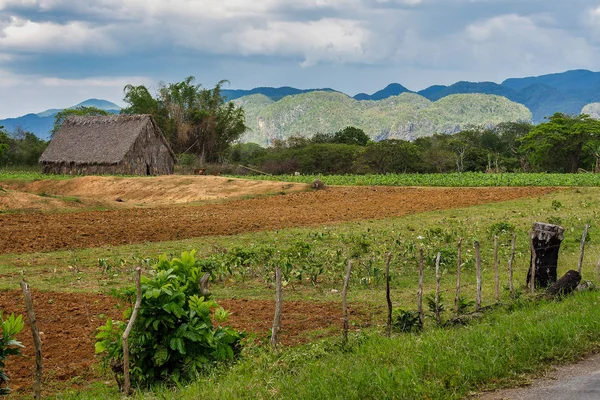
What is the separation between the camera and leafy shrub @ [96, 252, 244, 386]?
692 centimetres

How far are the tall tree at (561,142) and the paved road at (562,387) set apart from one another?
60236 millimetres

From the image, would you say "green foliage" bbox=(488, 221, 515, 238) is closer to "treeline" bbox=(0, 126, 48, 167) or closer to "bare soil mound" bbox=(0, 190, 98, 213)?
"bare soil mound" bbox=(0, 190, 98, 213)

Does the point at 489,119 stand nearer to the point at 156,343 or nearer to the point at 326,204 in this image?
the point at 326,204

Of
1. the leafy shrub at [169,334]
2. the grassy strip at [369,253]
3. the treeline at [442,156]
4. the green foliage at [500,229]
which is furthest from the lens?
the treeline at [442,156]

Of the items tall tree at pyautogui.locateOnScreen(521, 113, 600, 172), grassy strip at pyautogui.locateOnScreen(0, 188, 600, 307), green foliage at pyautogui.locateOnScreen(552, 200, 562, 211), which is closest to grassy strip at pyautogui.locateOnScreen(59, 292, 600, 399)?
grassy strip at pyautogui.locateOnScreen(0, 188, 600, 307)

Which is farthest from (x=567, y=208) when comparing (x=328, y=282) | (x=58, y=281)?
(x=58, y=281)

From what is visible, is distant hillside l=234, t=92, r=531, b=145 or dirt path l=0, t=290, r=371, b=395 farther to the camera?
distant hillside l=234, t=92, r=531, b=145

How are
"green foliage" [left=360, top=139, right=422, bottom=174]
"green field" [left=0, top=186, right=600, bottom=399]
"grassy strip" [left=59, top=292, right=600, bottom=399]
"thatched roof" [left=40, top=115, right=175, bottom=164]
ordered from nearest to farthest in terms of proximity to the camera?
"grassy strip" [left=59, top=292, right=600, bottom=399] < "green field" [left=0, top=186, right=600, bottom=399] < "thatched roof" [left=40, top=115, right=175, bottom=164] < "green foliage" [left=360, top=139, right=422, bottom=174]

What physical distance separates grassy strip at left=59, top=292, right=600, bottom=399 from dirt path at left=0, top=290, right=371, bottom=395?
0.86 meters

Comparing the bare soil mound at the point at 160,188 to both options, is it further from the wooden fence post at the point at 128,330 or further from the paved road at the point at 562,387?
the paved road at the point at 562,387

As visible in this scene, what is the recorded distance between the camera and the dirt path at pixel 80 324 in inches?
318

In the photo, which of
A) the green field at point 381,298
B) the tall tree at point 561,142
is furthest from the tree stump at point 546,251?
the tall tree at point 561,142

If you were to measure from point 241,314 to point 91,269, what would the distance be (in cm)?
601

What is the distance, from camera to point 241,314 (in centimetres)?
1061
